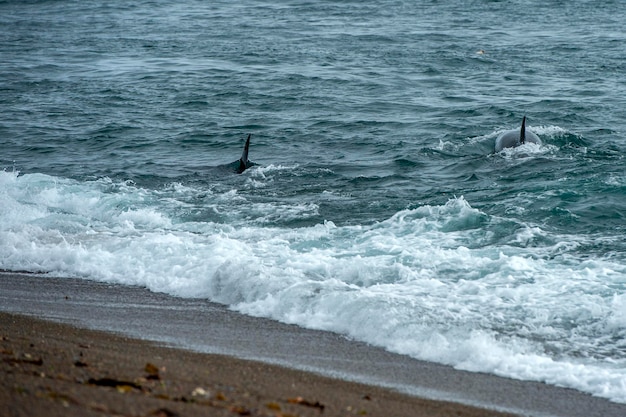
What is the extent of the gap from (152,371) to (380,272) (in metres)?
4.51

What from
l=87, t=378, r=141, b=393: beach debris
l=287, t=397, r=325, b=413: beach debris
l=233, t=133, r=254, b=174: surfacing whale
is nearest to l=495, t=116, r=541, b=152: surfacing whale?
l=233, t=133, r=254, b=174: surfacing whale

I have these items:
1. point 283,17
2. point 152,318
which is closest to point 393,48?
point 283,17

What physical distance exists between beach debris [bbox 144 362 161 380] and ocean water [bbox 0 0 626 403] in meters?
2.72

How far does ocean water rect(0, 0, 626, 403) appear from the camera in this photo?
27.9 feet

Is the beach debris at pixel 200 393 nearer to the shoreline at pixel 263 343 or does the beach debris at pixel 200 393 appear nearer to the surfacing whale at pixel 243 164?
the shoreline at pixel 263 343

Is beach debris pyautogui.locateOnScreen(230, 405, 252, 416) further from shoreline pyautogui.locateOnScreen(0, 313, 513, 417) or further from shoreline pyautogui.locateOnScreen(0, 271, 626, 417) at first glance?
shoreline pyautogui.locateOnScreen(0, 271, 626, 417)

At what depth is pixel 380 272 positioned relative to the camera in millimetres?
9688

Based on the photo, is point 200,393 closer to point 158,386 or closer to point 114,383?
point 158,386

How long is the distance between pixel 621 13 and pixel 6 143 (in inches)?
956

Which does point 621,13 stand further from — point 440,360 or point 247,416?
point 247,416

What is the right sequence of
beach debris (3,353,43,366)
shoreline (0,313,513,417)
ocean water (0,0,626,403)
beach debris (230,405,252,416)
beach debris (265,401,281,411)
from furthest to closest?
1. ocean water (0,0,626,403)
2. beach debris (3,353,43,366)
3. beach debris (265,401,281,411)
4. beach debris (230,405,252,416)
5. shoreline (0,313,513,417)

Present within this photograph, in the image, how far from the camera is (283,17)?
35.4 m

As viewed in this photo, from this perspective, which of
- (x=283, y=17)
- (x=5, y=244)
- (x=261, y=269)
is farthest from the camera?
(x=283, y=17)

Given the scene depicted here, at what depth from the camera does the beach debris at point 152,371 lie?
17.6ft
